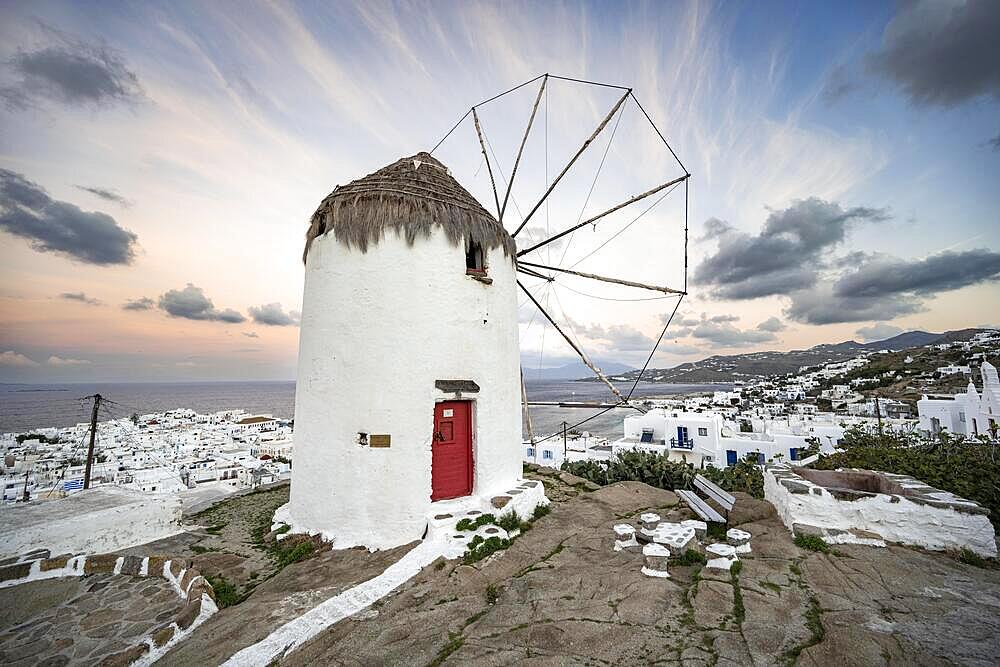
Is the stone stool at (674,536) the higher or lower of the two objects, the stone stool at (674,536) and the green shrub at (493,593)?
the higher

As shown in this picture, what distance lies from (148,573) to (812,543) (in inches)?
386

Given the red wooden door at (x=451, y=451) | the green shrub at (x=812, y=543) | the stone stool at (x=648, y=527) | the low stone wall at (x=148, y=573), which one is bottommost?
the low stone wall at (x=148, y=573)

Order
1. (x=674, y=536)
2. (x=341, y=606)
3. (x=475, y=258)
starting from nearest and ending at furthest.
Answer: (x=341, y=606)
(x=674, y=536)
(x=475, y=258)

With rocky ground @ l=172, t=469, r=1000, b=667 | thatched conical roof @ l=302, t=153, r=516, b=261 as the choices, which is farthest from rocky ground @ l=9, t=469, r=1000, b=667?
thatched conical roof @ l=302, t=153, r=516, b=261

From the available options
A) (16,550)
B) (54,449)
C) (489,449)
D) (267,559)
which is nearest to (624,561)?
(489,449)

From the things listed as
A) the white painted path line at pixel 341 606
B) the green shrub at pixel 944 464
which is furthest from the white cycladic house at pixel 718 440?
the white painted path line at pixel 341 606

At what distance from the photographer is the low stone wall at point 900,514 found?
5.81 meters

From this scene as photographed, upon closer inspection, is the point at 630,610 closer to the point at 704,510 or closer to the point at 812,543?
the point at 812,543

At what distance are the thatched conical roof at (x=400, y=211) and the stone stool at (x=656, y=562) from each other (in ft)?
20.1

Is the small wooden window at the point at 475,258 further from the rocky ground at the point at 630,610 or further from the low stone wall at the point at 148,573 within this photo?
the low stone wall at the point at 148,573

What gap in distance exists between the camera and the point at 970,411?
2133 cm

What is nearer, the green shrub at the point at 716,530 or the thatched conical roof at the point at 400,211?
the green shrub at the point at 716,530

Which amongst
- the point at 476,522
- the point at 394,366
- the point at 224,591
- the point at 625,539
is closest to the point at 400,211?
the point at 394,366

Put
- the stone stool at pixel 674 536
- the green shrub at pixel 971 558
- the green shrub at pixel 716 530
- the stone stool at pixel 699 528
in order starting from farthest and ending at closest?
the green shrub at pixel 716 530
the stone stool at pixel 699 528
the stone stool at pixel 674 536
the green shrub at pixel 971 558
